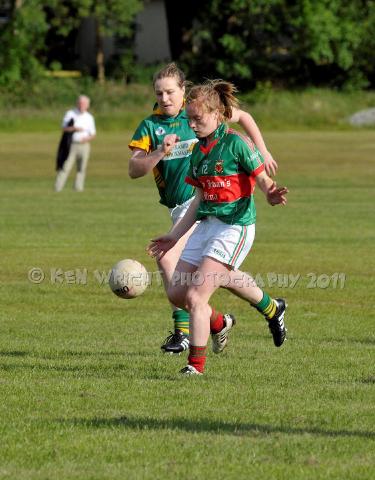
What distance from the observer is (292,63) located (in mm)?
62281

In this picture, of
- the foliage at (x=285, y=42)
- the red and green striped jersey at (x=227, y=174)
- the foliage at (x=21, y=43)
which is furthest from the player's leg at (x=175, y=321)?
the foliage at (x=285, y=42)

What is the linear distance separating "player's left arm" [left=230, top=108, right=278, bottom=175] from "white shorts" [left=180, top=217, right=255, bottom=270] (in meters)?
0.50

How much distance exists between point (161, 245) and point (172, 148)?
1.02 m

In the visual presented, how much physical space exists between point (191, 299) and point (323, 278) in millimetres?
6098

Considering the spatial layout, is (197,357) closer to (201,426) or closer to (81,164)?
(201,426)

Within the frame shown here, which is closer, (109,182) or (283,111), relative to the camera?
(109,182)

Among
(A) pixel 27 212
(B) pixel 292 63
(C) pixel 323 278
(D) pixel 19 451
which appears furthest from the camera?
(B) pixel 292 63

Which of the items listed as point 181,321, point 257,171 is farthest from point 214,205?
point 181,321

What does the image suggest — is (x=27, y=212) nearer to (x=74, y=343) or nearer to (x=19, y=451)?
(x=74, y=343)

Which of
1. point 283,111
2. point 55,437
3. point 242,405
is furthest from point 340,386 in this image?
point 283,111

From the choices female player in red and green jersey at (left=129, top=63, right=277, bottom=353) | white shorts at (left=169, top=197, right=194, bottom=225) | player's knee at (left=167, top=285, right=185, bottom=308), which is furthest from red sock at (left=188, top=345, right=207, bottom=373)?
white shorts at (left=169, top=197, right=194, bottom=225)

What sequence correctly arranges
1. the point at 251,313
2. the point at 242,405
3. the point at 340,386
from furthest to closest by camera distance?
1. the point at 251,313
2. the point at 340,386
3. the point at 242,405

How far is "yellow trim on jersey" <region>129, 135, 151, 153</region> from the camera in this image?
895 centimetres

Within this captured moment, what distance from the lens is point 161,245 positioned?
830cm
